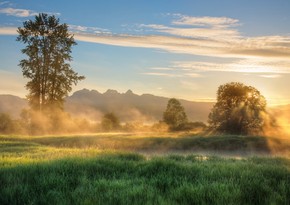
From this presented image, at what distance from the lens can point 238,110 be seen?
116 feet

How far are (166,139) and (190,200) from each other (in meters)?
19.8

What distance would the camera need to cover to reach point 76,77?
147ft

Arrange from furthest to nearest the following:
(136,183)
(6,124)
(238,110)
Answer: (6,124) → (238,110) → (136,183)

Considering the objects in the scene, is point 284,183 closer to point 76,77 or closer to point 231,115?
→ point 231,115

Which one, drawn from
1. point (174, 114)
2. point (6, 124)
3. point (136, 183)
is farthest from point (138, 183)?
point (6, 124)

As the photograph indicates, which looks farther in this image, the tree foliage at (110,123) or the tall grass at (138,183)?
the tree foliage at (110,123)

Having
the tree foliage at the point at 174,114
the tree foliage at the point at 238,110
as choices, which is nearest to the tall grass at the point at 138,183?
the tree foliage at the point at 238,110

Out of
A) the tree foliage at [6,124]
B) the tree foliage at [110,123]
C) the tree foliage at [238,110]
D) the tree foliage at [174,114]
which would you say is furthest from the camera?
the tree foliage at [110,123]

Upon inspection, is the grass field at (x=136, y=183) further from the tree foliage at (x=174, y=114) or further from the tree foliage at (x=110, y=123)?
the tree foliage at (x=110, y=123)

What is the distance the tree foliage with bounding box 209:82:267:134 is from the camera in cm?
3458

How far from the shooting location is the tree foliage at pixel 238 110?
113 feet

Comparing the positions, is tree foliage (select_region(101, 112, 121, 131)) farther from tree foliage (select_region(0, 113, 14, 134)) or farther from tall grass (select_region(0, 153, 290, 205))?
tall grass (select_region(0, 153, 290, 205))

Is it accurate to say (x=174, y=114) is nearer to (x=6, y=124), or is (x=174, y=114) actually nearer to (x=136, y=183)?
(x=6, y=124)

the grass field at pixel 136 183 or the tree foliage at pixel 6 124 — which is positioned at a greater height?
the grass field at pixel 136 183
